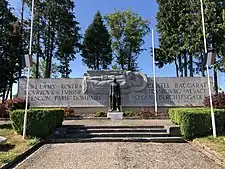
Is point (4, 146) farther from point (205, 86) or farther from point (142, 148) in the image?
point (205, 86)

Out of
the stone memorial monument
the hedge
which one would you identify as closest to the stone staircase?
the hedge

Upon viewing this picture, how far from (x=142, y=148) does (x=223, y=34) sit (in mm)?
19311

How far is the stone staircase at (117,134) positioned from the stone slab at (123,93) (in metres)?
7.87

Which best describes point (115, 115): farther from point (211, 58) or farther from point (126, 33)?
point (126, 33)

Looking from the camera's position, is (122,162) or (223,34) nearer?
(122,162)

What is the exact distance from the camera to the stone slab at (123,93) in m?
19.6

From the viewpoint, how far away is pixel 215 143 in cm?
891

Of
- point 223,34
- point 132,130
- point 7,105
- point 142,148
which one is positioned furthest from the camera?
point 223,34

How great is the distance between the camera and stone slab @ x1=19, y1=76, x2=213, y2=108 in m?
19.6

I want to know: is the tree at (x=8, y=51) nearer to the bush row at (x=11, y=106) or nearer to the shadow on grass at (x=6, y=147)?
the bush row at (x=11, y=106)

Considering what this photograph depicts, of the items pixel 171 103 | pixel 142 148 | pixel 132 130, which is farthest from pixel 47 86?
pixel 142 148

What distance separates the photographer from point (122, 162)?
23.0ft

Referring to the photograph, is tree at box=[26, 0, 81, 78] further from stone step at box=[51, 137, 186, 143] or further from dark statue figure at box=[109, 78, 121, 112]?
stone step at box=[51, 137, 186, 143]

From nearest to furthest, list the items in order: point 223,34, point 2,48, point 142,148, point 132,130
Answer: point 142,148, point 132,130, point 223,34, point 2,48
